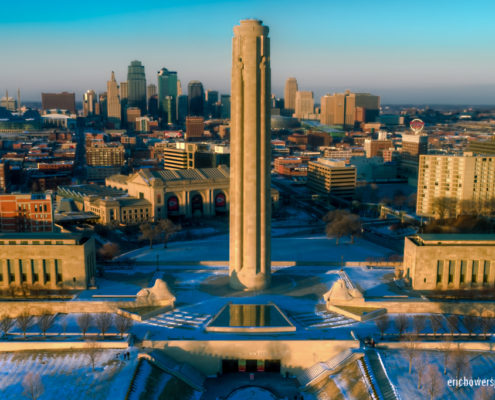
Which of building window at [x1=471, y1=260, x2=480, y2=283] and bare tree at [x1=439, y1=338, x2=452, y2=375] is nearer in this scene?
bare tree at [x1=439, y1=338, x2=452, y2=375]

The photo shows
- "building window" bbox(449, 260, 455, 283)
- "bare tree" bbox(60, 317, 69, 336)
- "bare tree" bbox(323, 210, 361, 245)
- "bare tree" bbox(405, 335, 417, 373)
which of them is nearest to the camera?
"bare tree" bbox(405, 335, 417, 373)

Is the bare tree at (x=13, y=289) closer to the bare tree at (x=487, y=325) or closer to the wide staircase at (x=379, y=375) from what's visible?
the wide staircase at (x=379, y=375)

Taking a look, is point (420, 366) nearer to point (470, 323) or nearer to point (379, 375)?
point (379, 375)

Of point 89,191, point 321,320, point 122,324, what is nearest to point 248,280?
point 321,320

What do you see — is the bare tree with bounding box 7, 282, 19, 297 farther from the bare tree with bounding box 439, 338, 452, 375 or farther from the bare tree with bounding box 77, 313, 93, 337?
the bare tree with bounding box 439, 338, 452, 375

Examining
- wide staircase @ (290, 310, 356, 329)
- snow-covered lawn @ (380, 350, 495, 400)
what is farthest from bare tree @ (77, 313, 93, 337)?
snow-covered lawn @ (380, 350, 495, 400)

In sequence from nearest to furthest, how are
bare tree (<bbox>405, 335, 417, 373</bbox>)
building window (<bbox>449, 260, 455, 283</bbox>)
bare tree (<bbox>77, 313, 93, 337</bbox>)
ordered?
bare tree (<bbox>405, 335, 417, 373</bbox>) < bare tree (<bbox>77, 313, 93, 337</bbox>) < building window (<bbox>449, 260, 455, 283</bbox>)

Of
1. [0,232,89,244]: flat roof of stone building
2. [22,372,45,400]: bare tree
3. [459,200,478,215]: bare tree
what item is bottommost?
[22,372,45,400]: bare tree

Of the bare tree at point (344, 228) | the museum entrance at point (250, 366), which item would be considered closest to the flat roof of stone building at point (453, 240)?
the museum entrance at point (250, 366)
